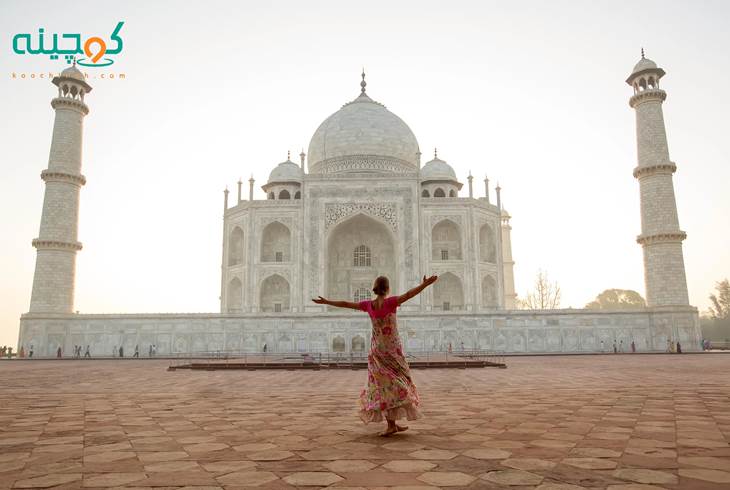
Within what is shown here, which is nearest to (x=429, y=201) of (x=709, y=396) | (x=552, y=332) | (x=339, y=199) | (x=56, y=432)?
(x=339, y=199)

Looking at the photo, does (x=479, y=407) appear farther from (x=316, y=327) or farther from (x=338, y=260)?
(x=338, y=260)

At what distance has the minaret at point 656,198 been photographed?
71.9ft

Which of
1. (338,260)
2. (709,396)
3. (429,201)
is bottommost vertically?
(709,396)

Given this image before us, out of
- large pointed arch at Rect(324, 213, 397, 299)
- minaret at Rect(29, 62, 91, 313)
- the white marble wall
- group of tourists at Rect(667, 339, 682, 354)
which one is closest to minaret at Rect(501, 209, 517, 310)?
large pointed arch at Rect(324, 213, 397, 299)

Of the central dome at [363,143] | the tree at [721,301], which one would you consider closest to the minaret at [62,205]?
the central dome at [363,143]

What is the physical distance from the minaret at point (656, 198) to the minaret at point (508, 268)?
13350 millimetres

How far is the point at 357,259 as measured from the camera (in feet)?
95.6

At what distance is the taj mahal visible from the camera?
2098 cm

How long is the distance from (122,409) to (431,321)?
1647cm

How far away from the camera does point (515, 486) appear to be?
7.72ft

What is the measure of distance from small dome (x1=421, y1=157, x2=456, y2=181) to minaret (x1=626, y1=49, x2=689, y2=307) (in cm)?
1117

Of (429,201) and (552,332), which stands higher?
(429,201)

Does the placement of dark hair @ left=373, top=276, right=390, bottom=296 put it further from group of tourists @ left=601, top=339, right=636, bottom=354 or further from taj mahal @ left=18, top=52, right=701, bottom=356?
group of tourists @ left=601, top=339, right=636, bottom=354

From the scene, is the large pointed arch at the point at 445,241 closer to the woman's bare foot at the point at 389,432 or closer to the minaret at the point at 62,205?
the minaret at the point at 62,205
